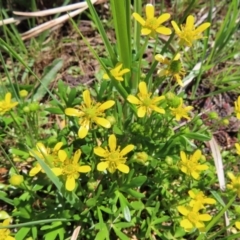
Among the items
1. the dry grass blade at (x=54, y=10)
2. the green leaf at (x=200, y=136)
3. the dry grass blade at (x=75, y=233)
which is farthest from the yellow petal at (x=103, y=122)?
the dry grass blade at (x=54, y=10)

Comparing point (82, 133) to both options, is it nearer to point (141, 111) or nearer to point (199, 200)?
point (141, 111)

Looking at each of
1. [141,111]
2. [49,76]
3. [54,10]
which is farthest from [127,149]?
[54,10]

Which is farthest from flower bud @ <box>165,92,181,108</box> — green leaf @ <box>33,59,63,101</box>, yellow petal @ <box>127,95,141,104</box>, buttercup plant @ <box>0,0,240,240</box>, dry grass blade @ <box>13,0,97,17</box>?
dry grass blade @ <box>13,0,97,17</box>

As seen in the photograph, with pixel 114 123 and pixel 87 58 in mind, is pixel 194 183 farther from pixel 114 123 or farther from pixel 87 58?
pixel 87 58

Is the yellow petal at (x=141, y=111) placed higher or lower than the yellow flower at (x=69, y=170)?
higher

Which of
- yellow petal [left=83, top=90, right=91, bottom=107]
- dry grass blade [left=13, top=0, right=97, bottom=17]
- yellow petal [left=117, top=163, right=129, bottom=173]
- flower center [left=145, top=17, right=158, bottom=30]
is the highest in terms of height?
flower center [left=145, top=17, right=158, bottom=30]

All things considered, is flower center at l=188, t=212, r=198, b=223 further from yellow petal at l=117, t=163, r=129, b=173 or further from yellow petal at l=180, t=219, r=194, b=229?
yellow petal at l=117, t=163, r=129, b=173

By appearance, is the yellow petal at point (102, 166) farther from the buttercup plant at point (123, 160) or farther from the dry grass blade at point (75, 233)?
the dry grass blade at point (75, 233)

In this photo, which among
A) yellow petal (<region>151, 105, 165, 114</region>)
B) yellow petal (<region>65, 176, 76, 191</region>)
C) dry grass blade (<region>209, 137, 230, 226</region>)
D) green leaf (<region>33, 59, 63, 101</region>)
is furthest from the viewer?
green leaf (<region>33, 59, 63, 101</region>)
